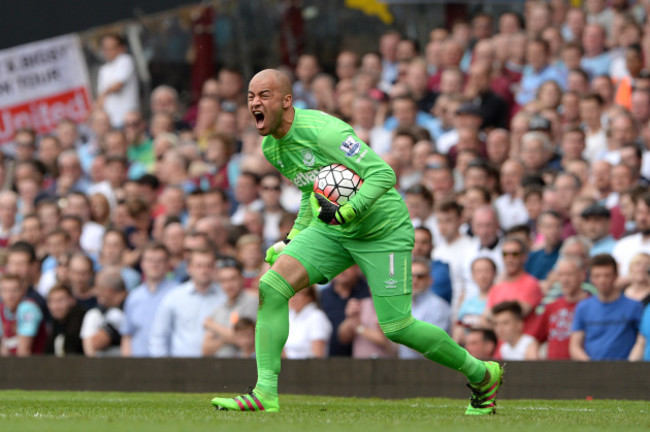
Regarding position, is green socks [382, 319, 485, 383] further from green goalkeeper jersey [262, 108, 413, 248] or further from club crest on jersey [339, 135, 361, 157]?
club crest on jersey [339, 135, 361, 157]

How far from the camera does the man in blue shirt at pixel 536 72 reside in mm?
15641

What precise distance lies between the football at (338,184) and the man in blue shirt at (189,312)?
4835 mm

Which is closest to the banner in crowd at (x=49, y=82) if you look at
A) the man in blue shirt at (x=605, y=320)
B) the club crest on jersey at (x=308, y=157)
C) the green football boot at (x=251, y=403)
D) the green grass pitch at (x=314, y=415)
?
the green grass pitch at (x=314, y=415)

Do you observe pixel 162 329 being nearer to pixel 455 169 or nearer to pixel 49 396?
pixel 49 396

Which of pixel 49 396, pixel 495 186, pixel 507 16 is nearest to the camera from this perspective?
pixel 49 396

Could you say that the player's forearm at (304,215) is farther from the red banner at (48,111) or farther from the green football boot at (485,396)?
the red banner at (48,111)

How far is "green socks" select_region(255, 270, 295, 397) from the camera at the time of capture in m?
8.31

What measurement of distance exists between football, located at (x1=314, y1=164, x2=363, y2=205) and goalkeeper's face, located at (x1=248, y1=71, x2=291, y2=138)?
1.43ft

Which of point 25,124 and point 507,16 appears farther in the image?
point 25,124

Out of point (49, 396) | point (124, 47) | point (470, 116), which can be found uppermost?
point (124, 47)

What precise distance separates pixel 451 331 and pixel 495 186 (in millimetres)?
1923

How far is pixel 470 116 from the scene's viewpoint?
14.8m

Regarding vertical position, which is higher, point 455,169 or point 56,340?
point 455,169

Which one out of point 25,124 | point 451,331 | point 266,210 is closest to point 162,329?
point 266,210
